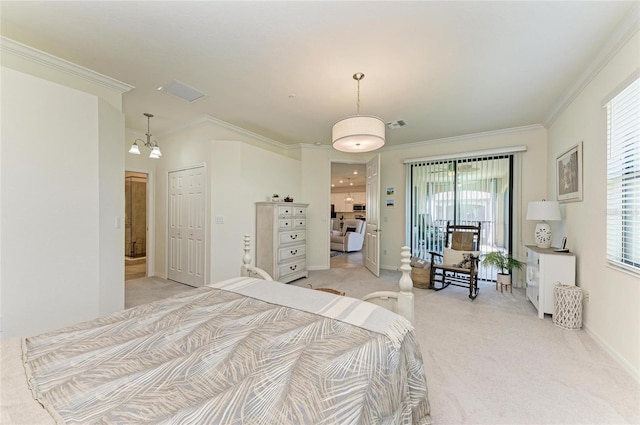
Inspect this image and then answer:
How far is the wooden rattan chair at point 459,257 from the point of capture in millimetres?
3800

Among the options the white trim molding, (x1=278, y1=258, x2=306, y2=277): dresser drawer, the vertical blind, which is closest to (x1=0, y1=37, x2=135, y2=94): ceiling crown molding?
(x1=278, y1=258, x2=306, y2=277): dresser drawer

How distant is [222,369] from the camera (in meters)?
0.96

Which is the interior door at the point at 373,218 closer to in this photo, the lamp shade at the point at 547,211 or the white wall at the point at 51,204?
the lamp shade at the point at 547,211

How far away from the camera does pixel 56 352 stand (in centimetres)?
105

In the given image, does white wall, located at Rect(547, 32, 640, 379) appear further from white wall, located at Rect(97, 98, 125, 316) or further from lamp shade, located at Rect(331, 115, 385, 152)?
white wall, located at Rect(97, 98, 125, 316)

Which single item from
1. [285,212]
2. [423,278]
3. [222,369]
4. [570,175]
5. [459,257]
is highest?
[570,175]

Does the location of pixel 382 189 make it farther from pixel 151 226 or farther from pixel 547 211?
pixel 151 226

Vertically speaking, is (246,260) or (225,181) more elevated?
(225,181)

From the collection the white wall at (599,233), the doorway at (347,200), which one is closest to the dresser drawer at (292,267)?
the doorway at (347,200)

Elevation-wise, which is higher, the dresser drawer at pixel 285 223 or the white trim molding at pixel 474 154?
the white trim molding at pixel 474 154

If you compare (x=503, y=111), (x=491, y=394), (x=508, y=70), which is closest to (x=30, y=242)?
(x=491, y=394)

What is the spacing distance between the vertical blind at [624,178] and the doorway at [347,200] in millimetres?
4471

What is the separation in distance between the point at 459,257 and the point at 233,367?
159 inches

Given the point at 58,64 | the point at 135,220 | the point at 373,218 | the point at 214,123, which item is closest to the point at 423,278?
the point at 373,218
